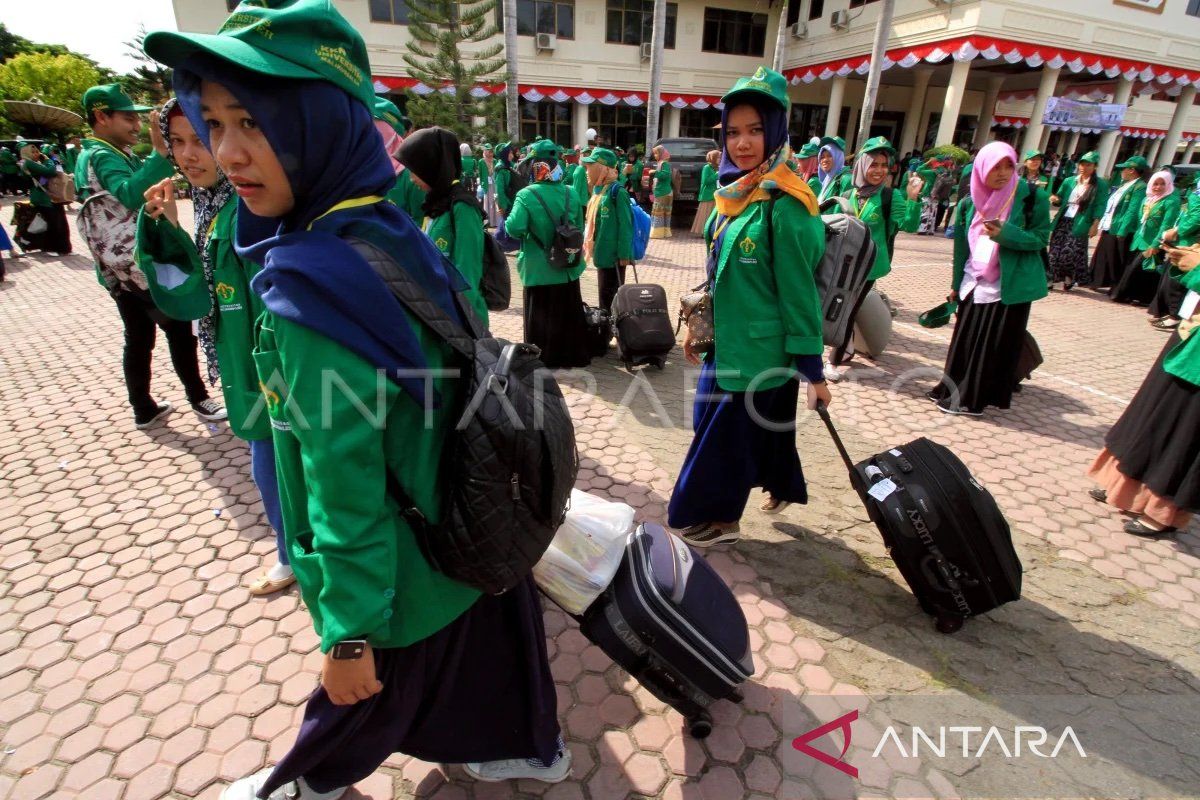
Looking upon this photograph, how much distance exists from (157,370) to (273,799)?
520cm

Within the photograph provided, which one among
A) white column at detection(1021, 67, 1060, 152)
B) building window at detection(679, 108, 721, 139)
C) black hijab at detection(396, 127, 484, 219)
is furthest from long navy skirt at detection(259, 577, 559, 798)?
building window at detection(679, 108, 721, 139)

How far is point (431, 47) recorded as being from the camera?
22.3m

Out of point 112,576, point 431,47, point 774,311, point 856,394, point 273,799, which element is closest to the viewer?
point 273,799

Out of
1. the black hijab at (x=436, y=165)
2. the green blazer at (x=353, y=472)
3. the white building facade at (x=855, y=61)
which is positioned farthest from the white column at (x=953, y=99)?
the green blazer at (x=353, y=472)

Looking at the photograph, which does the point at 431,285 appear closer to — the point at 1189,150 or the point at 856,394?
the point at 856,394

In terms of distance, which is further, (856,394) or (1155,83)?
(1155,83)

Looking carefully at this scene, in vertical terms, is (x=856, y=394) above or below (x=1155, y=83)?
below

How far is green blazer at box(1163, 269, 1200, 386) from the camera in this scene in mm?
3076

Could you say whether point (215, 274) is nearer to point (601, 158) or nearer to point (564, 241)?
point (564, 241)

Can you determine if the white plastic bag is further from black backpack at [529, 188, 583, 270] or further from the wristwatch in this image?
black backpack at [529, 188, 583, 270]

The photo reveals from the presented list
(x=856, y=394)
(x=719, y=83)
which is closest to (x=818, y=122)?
(x=719, y=83)

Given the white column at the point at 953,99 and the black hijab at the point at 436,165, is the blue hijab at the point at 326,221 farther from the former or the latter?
the white column at the point at 953,99

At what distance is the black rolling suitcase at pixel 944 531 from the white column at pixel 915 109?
84.8ft

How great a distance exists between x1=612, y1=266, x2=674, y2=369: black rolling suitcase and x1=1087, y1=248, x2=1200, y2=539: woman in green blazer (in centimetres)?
322
